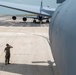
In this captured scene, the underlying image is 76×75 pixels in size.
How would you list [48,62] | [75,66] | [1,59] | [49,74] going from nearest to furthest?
[75,66], [49,74], [48,62], [1,59]

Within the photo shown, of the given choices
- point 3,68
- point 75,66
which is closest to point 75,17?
point 75,66

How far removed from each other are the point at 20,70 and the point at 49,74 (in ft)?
6.79

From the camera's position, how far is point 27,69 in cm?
1583

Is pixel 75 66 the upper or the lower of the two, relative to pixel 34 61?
upper

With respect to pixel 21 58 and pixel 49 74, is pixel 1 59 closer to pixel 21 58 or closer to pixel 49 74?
pixel 21 58

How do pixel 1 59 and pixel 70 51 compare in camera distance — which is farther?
pixel 1 59

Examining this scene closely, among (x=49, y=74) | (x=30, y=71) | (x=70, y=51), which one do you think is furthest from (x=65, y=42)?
(x=30, y=71)

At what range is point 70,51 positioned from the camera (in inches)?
205

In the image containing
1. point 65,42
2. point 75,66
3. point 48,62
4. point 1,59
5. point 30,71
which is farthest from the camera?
point 1,59

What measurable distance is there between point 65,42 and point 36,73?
9.39m

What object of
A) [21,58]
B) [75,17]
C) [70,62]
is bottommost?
[21,58]

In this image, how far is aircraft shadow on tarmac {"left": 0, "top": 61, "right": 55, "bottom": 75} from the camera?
15.0 m

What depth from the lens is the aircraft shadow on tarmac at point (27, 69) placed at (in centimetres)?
1502

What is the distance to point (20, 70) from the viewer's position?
611 inches
